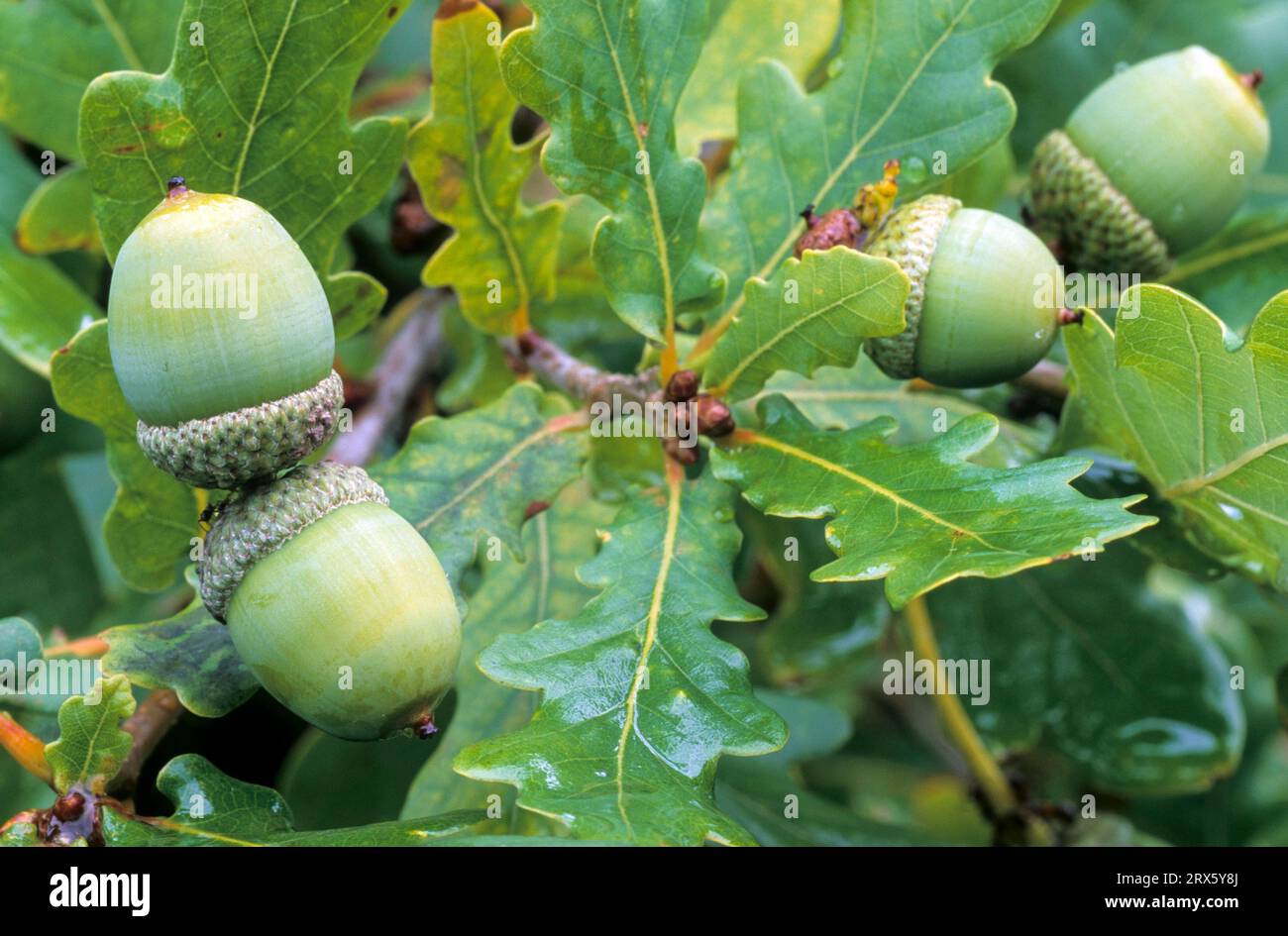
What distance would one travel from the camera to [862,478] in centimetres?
129

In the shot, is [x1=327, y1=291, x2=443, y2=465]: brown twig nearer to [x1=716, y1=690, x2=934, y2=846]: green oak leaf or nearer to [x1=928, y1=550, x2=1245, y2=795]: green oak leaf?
[x1=716, y1=690, x2=934, y2=846]: green oak leaf

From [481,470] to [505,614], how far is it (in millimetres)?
324

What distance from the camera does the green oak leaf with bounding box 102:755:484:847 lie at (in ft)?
3.56

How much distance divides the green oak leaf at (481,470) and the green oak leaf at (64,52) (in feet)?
2.95

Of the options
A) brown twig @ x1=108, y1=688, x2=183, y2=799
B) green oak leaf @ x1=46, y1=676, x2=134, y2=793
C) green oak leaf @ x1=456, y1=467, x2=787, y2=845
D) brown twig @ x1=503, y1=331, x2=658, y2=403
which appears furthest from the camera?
brown twig @ x1=503, y1=331, x2=658, y2=403

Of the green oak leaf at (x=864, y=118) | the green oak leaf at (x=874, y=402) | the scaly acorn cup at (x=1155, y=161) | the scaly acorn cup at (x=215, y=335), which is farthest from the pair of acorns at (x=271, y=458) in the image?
the scaly acorn cup at (x=1155, y=161)

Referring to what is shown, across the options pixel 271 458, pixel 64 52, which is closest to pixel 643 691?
pixel 271 458

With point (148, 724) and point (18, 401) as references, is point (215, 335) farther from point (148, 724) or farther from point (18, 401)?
point (18, 401)

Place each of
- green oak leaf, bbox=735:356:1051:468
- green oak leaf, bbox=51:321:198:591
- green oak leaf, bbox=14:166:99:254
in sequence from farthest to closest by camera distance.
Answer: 1. green oak leaf, bbox=14:166:99:254
2. green oak leaf, bbox=735:356:1051:468
3. green oak leaf, bbox=51:321:198:591

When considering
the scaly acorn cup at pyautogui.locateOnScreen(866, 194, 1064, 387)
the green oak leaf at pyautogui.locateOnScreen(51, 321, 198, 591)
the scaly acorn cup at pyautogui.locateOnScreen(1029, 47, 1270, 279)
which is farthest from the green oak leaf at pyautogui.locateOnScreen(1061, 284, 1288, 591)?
the green oak leaf at pyautogui.locateOnScreen(51, 321, 198, 591)

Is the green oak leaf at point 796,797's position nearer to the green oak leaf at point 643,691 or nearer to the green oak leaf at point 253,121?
the green oak leaf at point 643,691

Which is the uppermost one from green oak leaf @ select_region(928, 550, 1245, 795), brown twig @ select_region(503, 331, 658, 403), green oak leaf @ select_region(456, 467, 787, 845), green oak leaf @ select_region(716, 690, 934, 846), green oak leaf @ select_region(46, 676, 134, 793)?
brown twig @ select_region(503, 331, 658, 403)

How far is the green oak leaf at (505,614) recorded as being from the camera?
1.58 meters

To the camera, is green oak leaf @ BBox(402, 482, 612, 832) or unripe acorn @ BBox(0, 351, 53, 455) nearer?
green oak leaf @ BBox(402, 482, 612, 832)
